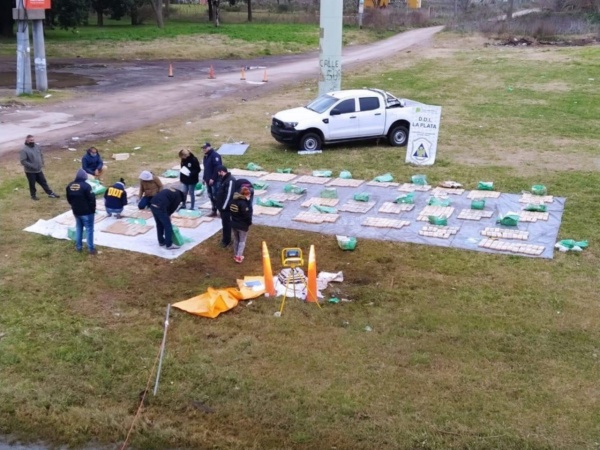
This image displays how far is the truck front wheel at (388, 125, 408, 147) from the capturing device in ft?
64.1

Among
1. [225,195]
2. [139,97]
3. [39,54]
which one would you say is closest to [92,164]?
[225,195]

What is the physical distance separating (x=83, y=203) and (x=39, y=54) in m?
19.0

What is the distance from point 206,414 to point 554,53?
4163 centimetres

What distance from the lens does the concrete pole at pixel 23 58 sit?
86.3 ft

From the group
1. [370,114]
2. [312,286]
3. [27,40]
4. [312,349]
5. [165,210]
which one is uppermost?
[27,40]

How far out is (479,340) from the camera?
28.9ft

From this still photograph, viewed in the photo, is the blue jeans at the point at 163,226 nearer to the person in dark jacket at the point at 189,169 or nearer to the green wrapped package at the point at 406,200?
the person in dark jacket at the point at 189,169

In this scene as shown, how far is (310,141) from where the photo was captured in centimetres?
1881

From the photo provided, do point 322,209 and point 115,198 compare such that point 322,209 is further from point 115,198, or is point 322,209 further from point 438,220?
point 115,198

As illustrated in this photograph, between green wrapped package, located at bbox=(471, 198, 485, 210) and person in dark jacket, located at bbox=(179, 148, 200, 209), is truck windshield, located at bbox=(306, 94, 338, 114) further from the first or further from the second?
person in dark jacket, located at bbox=(179, 148, 200, 209)

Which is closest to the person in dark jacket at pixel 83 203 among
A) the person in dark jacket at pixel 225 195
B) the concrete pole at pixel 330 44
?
the person in dark jacket at pixel 225 195

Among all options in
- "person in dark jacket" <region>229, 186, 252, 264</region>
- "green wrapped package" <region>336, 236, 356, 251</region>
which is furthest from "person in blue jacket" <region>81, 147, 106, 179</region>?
"green wrapped package" <region>336, 236, 356, 251</region>

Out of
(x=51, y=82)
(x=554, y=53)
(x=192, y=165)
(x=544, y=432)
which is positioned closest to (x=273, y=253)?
(x=192, y=165)

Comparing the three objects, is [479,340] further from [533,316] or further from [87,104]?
[87,104]
